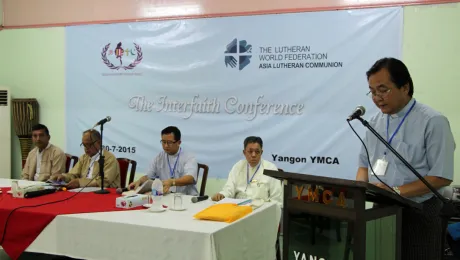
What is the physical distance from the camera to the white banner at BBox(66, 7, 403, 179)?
4.28 m

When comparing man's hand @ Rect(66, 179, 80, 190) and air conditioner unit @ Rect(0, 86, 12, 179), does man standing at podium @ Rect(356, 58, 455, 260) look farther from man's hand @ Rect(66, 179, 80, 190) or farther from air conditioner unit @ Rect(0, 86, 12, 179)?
air conditioner unit @ Rect(0, 86, 12, 179)

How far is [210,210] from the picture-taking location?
2668mm

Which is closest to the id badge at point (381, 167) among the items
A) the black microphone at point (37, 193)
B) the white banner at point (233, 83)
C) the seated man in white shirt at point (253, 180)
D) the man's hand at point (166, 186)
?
the seated man in white shirt at point (253, 180)

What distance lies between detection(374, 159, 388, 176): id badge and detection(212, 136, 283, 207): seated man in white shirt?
154 centimetres

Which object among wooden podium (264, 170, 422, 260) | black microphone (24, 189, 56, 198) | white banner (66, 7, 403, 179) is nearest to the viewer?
wooden podium (264, 170, 422, 260)

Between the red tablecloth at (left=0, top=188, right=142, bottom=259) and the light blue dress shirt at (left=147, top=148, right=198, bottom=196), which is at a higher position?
the light blue dress shirt at (left=147, top=148, right=198, bottom=196)

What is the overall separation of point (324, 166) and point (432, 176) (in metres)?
2.43

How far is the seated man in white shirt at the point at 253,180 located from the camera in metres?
3.62

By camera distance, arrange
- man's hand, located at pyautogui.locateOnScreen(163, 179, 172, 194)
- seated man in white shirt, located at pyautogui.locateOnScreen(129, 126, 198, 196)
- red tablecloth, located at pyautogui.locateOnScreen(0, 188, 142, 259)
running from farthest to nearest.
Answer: seated man in white shirt, located at pyautogui.locateOnScreen(129, 126, 198, 196) → man's hand, located at pyautogui.locateOnScreen(163, 179, 172, 194) → red tablecloth, located at pyautogui.locateOnScreen(0, 188, 142, 259)

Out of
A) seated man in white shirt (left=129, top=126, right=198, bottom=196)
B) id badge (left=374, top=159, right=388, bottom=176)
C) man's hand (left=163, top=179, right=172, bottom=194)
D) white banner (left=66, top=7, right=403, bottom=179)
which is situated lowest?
man's hand (left=163, top=179, right=172, bottom=194)

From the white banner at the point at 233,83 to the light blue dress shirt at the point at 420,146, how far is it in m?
2.12

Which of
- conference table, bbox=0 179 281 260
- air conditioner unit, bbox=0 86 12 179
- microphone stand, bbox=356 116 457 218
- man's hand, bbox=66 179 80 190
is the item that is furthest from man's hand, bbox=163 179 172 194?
air conditioner unit, bbox=0 86 12 179

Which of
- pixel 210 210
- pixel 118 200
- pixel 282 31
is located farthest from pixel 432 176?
pixel 282 31

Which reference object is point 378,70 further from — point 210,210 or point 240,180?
point 240,180
